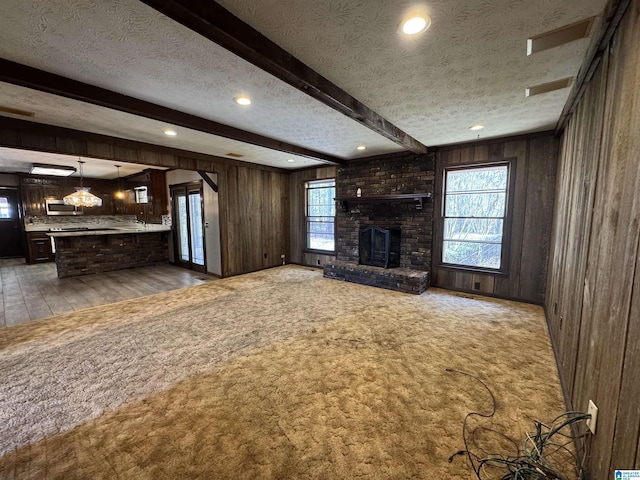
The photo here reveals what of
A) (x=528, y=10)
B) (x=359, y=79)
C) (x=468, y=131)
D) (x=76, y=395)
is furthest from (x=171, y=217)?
(x=528, y=10)

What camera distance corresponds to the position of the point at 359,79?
218 cm

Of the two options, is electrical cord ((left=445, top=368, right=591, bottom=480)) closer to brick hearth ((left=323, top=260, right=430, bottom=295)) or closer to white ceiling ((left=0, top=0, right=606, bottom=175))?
white ceiling ((left=0, top=0, right=606, bottom=175))

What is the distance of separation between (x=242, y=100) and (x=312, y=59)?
3.15 ft

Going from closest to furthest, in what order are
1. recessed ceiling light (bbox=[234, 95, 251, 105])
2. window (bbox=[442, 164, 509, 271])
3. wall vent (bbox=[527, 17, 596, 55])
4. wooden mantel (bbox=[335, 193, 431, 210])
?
wall vent (bbox=[527, 17, 596, 55]) → recessed ceiling light (bbox=[234, 95, 251, 105]) → window (bbox=[442, 164, 509, 271]) → wooden mantel (bbox=[335, 193, 431, 210])

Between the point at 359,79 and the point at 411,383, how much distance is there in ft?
8.33

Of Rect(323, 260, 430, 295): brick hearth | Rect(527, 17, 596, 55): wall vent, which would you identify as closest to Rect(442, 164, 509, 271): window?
Rect(323, 260, 430, 295): brick hearth

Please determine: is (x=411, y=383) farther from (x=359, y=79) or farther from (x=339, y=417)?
(x=359, y=79)

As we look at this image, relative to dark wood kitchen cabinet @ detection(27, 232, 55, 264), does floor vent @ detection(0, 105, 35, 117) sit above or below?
above

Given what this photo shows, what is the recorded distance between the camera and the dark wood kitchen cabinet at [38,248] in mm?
6773

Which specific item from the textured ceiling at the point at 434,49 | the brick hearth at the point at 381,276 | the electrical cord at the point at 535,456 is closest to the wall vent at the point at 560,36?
the textured ceiling at the point at 434,49

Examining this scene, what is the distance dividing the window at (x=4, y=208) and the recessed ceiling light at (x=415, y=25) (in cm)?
1084

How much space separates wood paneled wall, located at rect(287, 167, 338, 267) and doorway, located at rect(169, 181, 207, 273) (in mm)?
2176

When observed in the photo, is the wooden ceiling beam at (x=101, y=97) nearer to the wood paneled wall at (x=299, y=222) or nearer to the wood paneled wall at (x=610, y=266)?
the wood paneled wall at (x=299, y=222)

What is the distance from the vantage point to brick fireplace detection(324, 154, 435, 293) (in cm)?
459
